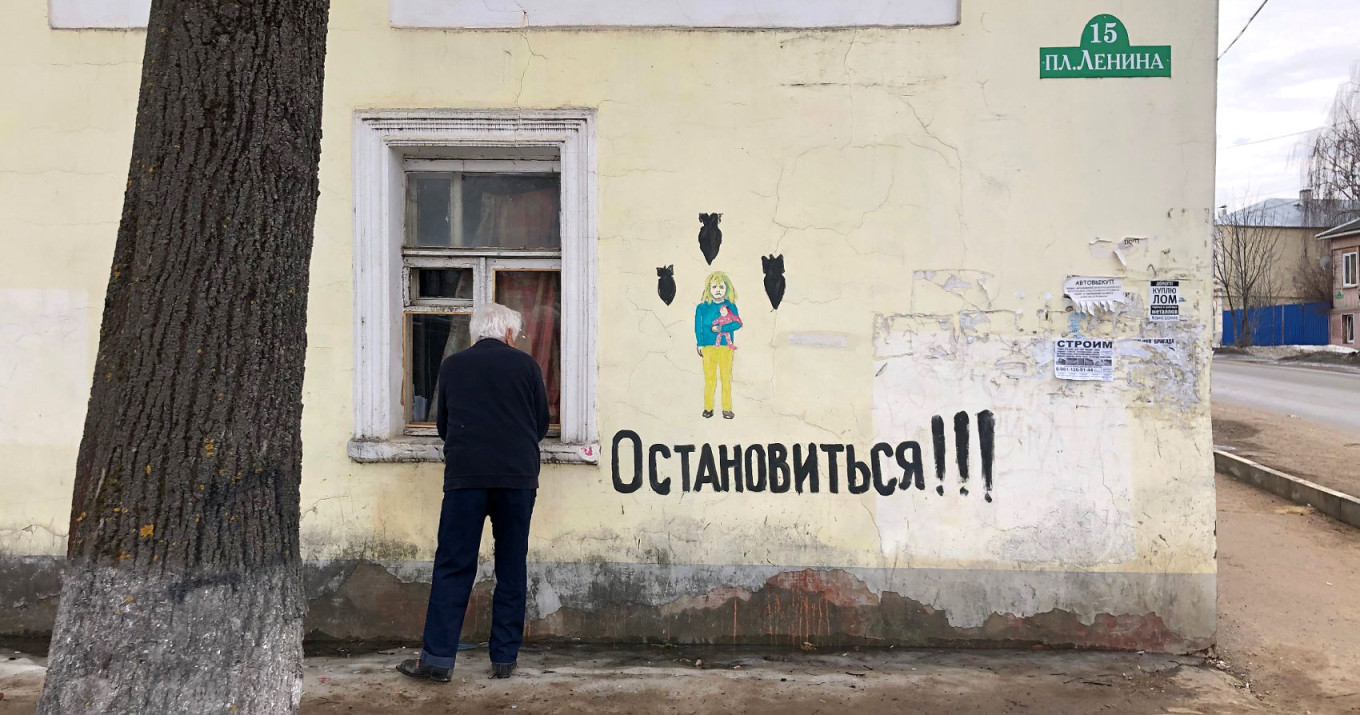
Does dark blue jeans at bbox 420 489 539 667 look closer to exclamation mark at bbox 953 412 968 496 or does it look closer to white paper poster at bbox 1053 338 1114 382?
exclamation mark at bbox 953 412 968 496

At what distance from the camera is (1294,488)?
27.3 feet

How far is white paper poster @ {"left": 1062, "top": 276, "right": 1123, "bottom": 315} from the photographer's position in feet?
14.5

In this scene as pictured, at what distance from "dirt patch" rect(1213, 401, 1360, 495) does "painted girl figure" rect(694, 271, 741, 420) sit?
6.95 meters

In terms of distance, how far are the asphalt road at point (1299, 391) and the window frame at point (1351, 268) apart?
14812mm

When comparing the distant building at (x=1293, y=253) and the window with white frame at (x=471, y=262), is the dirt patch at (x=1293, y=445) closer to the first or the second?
the window with white frame at (x=471, y=262)

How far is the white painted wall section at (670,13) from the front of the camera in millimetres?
4480

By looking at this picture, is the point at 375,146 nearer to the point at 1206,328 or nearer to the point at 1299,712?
the point at 1206,328

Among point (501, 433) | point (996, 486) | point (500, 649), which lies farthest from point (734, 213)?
point (500, 649)

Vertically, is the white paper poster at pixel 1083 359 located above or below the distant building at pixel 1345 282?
below

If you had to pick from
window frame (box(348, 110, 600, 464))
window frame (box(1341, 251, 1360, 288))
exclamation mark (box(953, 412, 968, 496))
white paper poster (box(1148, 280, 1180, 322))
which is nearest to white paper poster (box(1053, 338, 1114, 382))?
white paper poster (box(1148, 280, 1180, 322))

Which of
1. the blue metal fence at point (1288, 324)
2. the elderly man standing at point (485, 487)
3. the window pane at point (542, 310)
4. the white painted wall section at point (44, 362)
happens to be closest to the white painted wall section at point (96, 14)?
the white painted wall section at point (44, 362)

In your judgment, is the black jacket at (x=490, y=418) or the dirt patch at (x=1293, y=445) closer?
the black jacket at (x=490, y=418)

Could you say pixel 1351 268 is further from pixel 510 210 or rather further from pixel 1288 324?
pixel 510 210

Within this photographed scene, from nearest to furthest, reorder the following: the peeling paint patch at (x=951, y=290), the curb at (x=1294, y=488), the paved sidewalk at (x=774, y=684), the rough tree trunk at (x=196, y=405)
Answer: the rough tree trunk at (x=196, y=405), the paved sidewalk at (x=774, y=684), the peeling paint patch at (x=951, y=290), the curb at (x=1294, y=488)
